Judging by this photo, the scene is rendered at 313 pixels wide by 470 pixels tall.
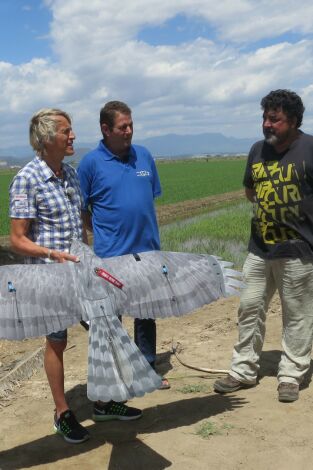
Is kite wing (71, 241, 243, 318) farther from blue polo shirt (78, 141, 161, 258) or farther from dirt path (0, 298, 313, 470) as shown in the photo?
dirt path (0, 298, 313, 470)

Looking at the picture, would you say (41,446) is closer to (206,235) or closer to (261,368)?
(261,368)

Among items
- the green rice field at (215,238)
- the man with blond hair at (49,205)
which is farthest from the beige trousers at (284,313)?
the green rice field at (215,238)

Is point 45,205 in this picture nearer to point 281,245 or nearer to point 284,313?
point 281,245

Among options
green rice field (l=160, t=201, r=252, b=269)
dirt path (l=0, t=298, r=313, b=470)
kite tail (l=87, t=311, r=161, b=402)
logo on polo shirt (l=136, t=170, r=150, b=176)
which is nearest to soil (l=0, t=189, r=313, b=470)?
dirt path (l=0, t=298, r=313, b=470)

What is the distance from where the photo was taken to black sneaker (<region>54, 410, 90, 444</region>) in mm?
3553

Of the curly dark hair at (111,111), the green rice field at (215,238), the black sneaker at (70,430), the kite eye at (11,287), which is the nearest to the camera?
the kite eye at (11,287)

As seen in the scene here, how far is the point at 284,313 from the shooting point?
167 inches

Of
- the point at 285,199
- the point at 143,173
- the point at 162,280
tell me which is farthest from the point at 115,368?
the point at 285,199

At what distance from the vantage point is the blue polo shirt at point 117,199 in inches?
151

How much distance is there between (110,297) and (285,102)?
192 cm

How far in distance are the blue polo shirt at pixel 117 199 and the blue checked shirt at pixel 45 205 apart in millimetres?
397

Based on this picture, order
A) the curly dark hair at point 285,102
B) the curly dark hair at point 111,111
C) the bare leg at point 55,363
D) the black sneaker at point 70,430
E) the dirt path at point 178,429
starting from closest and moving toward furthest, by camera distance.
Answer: the dirt path at point 178,429 → the bare leg at point 55,363 → the black sneaker at point 70,430 → the curly dark hair at point 111,111 → the curly dark hair at point 285,102

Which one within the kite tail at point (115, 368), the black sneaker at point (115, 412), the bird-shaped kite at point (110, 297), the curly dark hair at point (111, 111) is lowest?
the black sneaker at point (115, 412)

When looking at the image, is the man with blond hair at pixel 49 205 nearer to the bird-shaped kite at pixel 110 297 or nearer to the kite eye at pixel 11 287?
the bird-shaped kite at pixel 110 297
